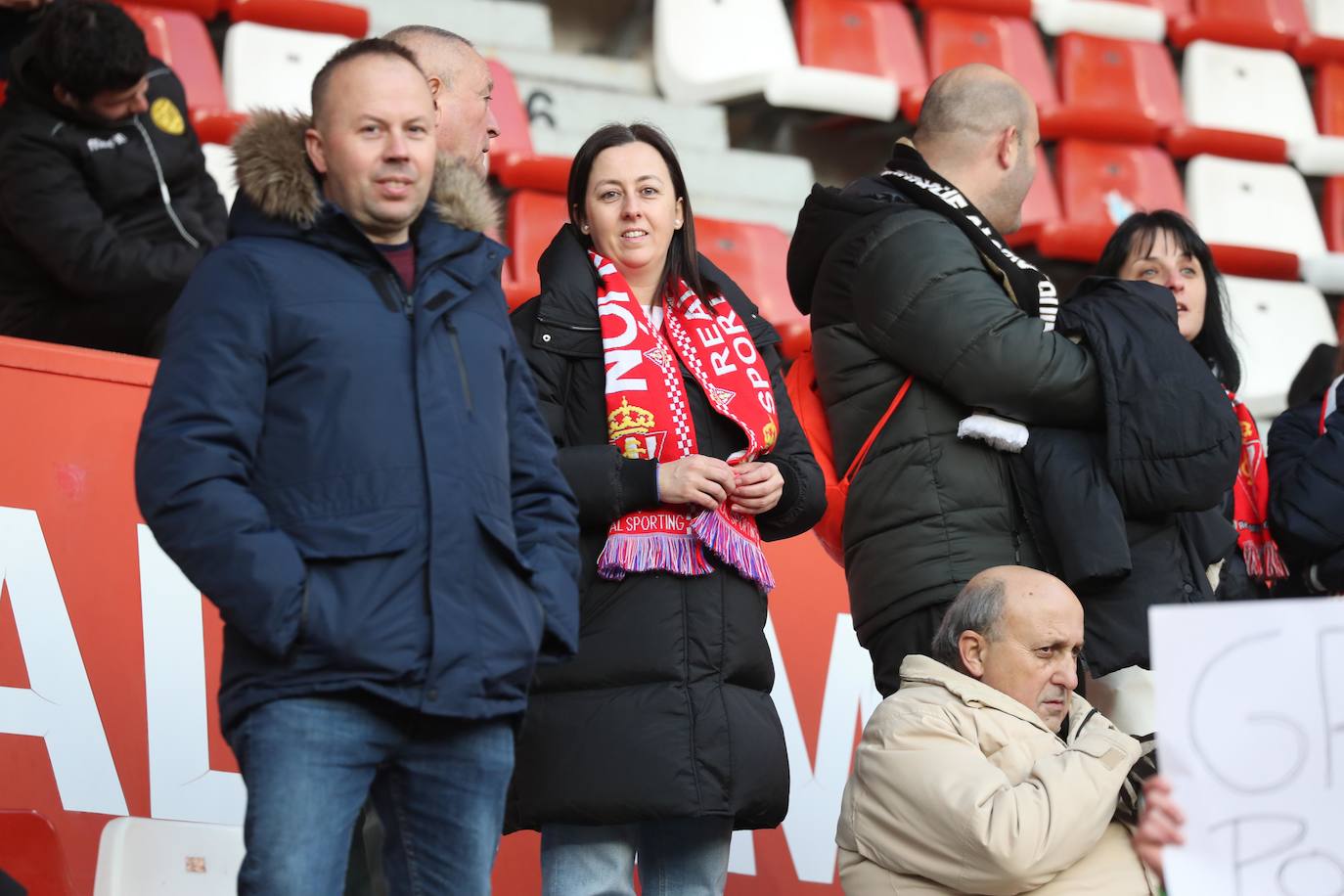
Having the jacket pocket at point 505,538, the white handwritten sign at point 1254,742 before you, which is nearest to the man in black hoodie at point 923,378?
the jacket pocket at point 505,538

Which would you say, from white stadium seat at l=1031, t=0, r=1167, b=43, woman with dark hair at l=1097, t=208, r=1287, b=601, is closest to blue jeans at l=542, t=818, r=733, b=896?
woman with dark hair at l=1097, t=208, r=1287, b=601

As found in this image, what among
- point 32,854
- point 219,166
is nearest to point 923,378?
point 32,854

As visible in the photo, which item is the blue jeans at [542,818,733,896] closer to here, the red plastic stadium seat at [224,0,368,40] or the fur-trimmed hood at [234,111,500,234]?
the fur-trimmed hood at [234,111,500,234]

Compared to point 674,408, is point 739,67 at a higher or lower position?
higher

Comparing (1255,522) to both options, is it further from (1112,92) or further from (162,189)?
(1112,92)

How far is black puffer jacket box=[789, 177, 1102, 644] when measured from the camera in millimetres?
2705

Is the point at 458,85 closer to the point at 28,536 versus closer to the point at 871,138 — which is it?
the point at 28,536

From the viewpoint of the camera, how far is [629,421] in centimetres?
260

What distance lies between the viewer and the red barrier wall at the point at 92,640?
9.80ft

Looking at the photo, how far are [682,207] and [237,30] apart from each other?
3002 mm

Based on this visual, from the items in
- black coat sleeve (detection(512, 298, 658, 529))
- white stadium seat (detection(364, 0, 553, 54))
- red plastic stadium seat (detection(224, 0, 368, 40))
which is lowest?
black coat sleeve (detection(512, 298, 658, 529))

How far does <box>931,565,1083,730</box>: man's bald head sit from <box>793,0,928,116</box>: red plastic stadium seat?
4068 millimetres

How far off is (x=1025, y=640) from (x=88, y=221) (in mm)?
2362

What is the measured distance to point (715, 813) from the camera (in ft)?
8.11
